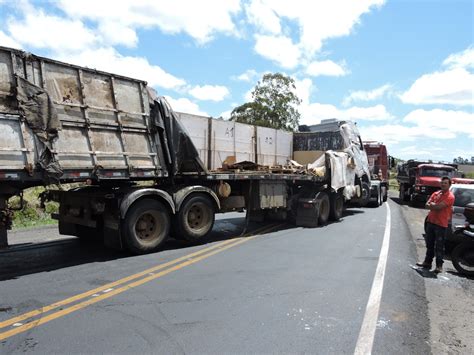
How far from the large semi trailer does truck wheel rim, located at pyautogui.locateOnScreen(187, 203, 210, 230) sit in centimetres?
2

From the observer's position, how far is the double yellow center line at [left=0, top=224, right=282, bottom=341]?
438 cm

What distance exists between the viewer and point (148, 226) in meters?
8.34

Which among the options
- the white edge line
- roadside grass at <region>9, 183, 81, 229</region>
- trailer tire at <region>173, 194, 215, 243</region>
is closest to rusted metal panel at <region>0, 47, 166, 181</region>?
trailer tire at <region>173, 194, 215, 243</region>

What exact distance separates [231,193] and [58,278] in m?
5.26

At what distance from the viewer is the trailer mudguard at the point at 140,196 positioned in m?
7.66

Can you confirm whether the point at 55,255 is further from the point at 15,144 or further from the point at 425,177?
the point at 425,177

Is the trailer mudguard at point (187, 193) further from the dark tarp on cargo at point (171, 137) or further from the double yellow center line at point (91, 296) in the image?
the double yellow center line at point (91, 296)

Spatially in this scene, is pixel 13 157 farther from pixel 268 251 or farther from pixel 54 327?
pixel 268 251

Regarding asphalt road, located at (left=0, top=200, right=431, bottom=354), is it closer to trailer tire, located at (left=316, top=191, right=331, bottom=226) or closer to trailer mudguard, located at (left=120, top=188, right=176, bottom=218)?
trailer mudguard, located at (left=120, top=188, right=176, bottom=218)

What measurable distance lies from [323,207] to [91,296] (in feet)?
30.8

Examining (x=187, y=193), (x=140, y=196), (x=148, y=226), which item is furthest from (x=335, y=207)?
(x=140, y=196)

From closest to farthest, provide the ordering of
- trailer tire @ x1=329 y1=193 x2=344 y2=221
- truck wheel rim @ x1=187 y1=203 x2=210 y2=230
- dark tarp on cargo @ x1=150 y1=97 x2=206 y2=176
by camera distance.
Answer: dark tarp on cargo @ x1=150 y1=97 x2=206 y2=176
truck wheel rim @ x1=187 y1=203 x2=210 y2=230
trailer tire @ x1=329 y1=193 x2=344 y2=221

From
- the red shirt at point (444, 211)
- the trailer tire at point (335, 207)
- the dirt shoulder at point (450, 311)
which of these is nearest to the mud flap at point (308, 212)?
the trailer tire at point (335, 207)

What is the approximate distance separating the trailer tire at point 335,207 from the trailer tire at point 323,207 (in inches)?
13.4
